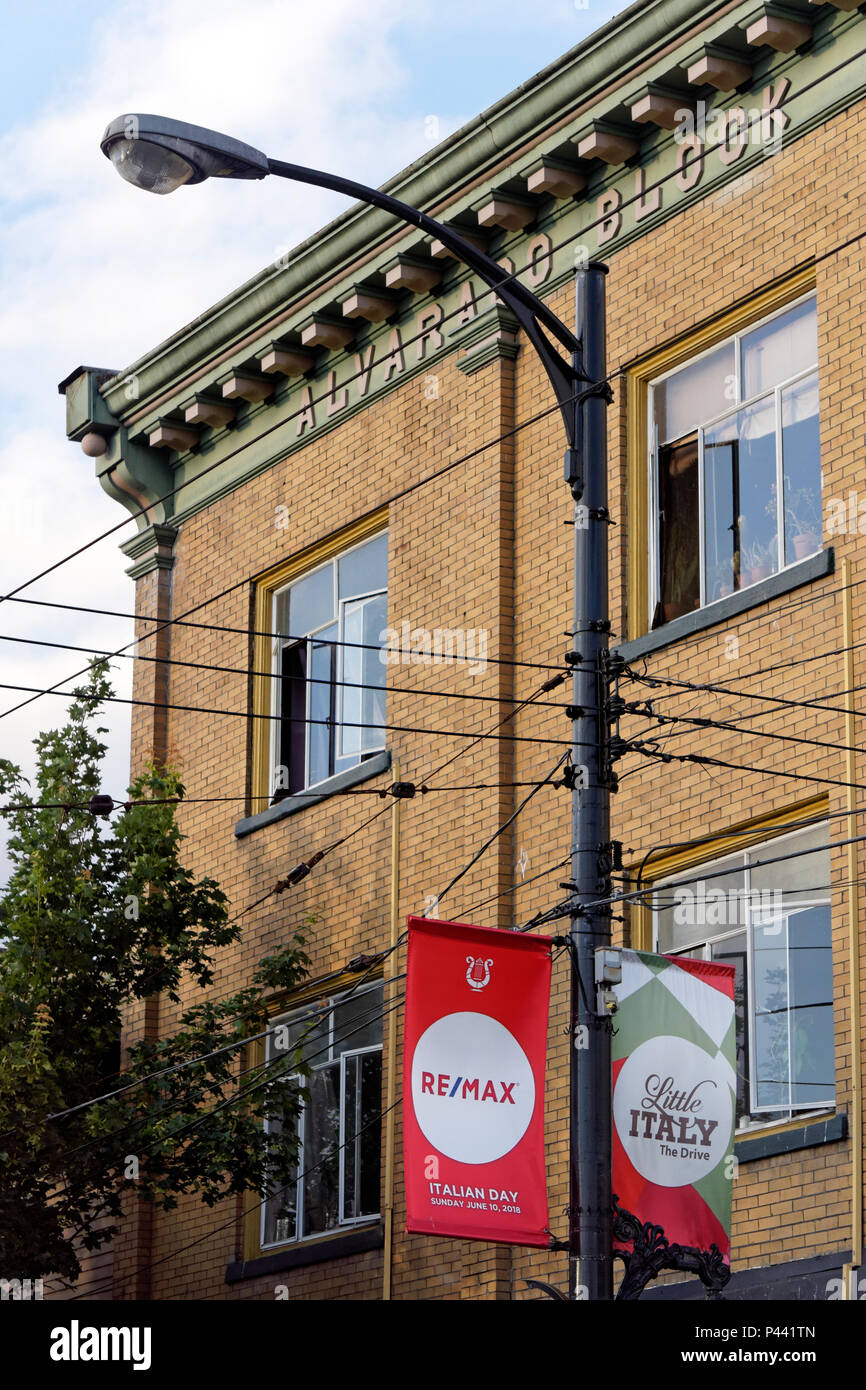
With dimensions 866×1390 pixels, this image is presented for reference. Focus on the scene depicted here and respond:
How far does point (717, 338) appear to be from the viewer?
16.5 meters

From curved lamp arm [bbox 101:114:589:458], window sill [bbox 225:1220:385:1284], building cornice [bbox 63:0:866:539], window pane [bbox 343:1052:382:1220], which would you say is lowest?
window sill [bbox 225:1220:385:1284]

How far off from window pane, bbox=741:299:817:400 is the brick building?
0.10 ft

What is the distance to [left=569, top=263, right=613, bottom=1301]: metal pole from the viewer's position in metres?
10.4

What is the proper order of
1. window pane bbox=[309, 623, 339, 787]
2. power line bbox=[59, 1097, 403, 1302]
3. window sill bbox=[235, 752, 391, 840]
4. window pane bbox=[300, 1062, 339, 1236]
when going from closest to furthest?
power line bbox=[59, 1097, 403, 1302] → window pane bbox=[300, 1062, 339, 1236] → window sill bbox=[235, 752, 391, 840] → window pane bbox=[309, 623, 339, 787]

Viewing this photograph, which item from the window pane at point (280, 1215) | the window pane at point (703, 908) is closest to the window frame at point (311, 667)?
the window pane at point (280, 1215)

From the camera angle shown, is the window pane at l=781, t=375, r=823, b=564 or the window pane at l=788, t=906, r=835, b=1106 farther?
the window pane at l=781, t=375, r=823, b=564

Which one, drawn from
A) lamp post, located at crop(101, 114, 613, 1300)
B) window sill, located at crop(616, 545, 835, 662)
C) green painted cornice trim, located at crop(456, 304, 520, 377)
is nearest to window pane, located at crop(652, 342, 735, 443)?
window sill, located at crop(616, 545, 835, 662)

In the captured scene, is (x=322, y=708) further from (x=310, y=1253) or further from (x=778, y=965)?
(x=778, y=965)

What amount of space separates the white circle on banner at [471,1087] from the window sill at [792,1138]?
3020mm

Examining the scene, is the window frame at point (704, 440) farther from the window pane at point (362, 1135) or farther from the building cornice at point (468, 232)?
the window pane at point (362, 1135)

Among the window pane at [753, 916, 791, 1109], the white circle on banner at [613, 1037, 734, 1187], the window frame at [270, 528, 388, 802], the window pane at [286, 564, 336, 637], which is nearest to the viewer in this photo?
the white circle on banner at [613, 1037, 734, 1187]

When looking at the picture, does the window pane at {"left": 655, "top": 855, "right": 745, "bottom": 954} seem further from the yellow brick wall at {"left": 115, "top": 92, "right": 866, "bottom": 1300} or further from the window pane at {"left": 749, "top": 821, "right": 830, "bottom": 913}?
the yellow brick wall at {"left": 115, "top": 92, "right": 866, "bottom": 1300}

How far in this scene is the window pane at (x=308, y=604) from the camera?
20.4 m

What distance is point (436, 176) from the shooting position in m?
18.7
